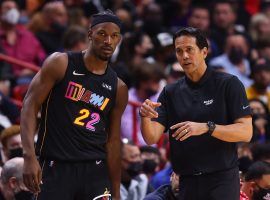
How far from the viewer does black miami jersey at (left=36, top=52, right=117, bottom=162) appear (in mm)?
6238

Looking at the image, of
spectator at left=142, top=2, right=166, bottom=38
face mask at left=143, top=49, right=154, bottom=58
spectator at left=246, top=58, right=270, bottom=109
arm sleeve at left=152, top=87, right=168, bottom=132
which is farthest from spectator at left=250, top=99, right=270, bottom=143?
arm sleeve at left=152, top=87, right=168, bottom=132

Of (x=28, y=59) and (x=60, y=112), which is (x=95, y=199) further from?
(x=28, y=59)

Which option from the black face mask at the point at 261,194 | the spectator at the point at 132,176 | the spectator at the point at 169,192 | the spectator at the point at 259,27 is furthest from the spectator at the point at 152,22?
the black face mask at the point at 261,194

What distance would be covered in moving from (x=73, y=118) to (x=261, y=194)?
1.75m

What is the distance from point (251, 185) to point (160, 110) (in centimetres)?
112

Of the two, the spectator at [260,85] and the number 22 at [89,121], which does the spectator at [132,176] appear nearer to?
the number 22 at [89,121]

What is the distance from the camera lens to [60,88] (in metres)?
6.27

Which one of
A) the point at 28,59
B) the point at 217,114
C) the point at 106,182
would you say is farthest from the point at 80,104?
the point at 28,59

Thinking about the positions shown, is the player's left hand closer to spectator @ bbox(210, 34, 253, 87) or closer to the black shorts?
the black shorts

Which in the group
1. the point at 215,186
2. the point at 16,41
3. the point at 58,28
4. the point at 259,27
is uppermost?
the point at 259,27

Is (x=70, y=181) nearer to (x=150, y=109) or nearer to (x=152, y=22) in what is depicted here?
(x=150, y=109)

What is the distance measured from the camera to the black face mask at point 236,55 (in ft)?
39.6

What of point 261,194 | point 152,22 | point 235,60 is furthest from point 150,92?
point 261,194

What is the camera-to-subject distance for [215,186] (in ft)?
20.5
